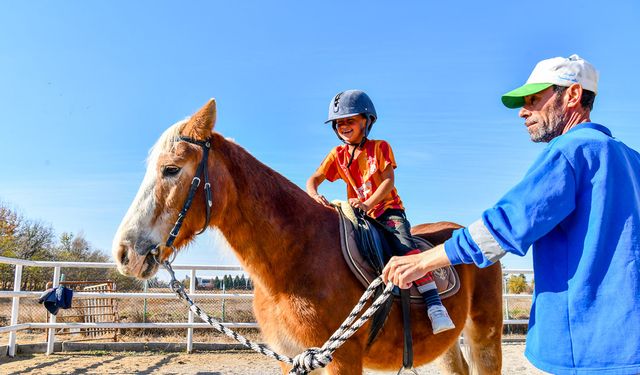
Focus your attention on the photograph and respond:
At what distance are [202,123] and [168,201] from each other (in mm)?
556

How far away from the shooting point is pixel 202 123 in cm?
294

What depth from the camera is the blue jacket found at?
1.64 metres

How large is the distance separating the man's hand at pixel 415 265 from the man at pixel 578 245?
79mm

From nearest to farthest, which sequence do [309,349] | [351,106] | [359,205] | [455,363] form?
1. [309,349]
2. [359,205]
3. [351,106]
4. [455,363]

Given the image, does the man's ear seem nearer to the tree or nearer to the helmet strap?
the helmet strap

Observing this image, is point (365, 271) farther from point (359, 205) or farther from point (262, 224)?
point (262, 224)

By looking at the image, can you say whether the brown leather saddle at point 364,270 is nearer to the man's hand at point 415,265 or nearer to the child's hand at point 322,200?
the child's hand at point 322,200

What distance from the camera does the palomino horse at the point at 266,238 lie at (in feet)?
8.81

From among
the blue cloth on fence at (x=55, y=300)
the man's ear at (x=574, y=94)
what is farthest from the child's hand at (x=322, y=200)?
the blue cloth on fence at (x=55, y=300)

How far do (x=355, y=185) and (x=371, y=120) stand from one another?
584 mm

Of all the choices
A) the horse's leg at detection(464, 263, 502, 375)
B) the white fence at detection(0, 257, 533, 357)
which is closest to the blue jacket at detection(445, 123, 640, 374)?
the horse's leg at detection(464, 263, 502, 375)

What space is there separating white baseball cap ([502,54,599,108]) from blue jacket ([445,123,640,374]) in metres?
0.28

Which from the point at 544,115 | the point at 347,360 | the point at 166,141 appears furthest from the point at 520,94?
the point at 166,141

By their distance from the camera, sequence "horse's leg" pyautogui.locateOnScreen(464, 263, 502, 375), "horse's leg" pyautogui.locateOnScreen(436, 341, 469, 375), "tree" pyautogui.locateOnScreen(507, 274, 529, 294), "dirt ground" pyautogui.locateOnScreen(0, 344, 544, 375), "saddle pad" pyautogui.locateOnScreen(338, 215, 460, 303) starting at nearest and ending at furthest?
"saddle pad" pyautogui.locateOnScreen(338, 215, 460, 303) → "horse's leg" pyautogui.locateOnScreen(464, 263, 502, 375) → "horse's leg" pyautogui.locateOnScreen(436, 341, 469, 375) → "dirt ground" pyautogui.locateOnScreen(0, 344, 544, 375) → "tree" pyautogui.locateOnScreen(507, 274, 529, 294)
